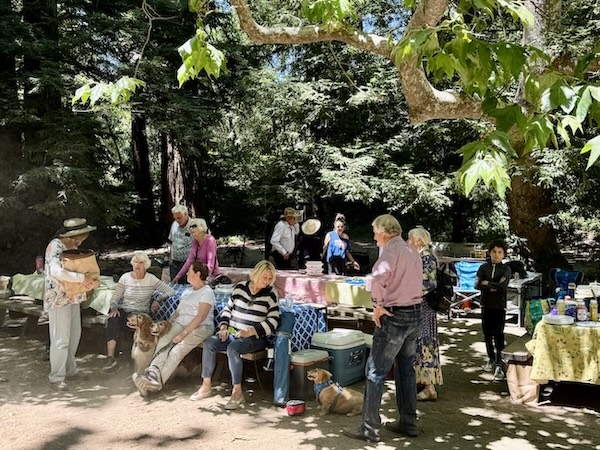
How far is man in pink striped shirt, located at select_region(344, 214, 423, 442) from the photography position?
428 centimetres

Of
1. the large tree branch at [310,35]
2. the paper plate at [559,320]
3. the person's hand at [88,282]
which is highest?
the large tree branch at [310,35]

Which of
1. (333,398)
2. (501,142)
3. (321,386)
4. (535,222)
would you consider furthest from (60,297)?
(535,222)

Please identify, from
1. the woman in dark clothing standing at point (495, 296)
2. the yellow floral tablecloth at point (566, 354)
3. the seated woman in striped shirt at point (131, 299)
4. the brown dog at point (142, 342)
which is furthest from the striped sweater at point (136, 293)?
the yellow floral tablecloth at point (566, 354)

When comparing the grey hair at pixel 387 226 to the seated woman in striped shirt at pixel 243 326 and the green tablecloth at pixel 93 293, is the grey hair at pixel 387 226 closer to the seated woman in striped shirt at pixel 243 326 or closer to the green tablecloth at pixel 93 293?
the seated woman in striped shirt at pixel 243 326

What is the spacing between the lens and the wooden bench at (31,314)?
6.98 m

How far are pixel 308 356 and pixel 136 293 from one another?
2173mm

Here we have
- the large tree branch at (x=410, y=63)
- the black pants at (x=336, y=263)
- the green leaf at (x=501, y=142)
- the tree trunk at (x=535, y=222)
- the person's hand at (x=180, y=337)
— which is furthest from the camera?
the tree trunk at (x=535, y=222)

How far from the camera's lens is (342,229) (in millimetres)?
8898

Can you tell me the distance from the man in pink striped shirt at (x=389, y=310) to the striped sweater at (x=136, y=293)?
2.88 metres

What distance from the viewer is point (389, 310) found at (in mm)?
4293

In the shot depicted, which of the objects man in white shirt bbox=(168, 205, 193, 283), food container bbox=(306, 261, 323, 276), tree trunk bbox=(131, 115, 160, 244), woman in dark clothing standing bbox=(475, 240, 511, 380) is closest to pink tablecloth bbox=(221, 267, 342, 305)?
food container bbox=(306, 261, 323, 276)

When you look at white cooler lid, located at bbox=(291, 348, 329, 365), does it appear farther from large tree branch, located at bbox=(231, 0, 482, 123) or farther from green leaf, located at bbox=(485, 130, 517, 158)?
green leaf, located at bbox=(485, 130, 517, 158)

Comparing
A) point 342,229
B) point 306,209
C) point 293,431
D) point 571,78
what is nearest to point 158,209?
point 306,209

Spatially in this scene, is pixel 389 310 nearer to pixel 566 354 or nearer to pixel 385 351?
pixel 385 351
